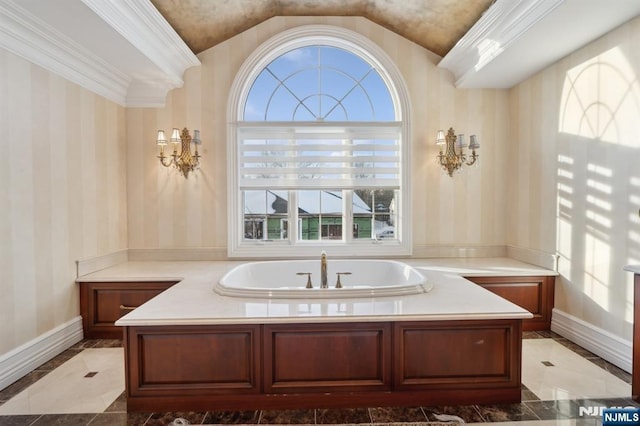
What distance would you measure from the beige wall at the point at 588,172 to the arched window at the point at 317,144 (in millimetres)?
1254

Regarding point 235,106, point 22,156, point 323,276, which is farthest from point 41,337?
point 235,106

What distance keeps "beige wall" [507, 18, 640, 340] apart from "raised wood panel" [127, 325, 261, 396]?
266 cm

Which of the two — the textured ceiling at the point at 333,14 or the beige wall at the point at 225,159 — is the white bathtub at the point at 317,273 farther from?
the textured ceiling at the point at 333,14

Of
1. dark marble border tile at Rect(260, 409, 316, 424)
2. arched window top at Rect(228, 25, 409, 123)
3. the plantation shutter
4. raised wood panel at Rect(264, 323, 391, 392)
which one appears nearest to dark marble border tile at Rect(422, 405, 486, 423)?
raised wood panel at Rect(264, 323, 391, 392)

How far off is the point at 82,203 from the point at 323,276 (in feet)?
7.33

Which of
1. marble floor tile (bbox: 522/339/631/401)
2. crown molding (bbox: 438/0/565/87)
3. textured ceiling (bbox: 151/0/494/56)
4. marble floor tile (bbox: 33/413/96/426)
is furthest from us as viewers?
textured ceiling (bbox: 151/0/494/56)

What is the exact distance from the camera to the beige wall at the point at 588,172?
231 centimetres

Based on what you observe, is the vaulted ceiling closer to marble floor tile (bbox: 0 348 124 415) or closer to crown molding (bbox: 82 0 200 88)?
crown molding (bbox: 82 0 200 88)

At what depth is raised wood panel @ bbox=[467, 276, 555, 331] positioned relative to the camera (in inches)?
116

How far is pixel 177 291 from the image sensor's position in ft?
7.75

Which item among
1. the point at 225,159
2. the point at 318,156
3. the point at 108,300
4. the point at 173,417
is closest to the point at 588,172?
the point at 318,156

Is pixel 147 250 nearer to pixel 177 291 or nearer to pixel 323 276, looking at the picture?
pixel 177 291

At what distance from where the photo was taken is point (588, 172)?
261 cm

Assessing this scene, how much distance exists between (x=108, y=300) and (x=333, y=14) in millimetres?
3570
